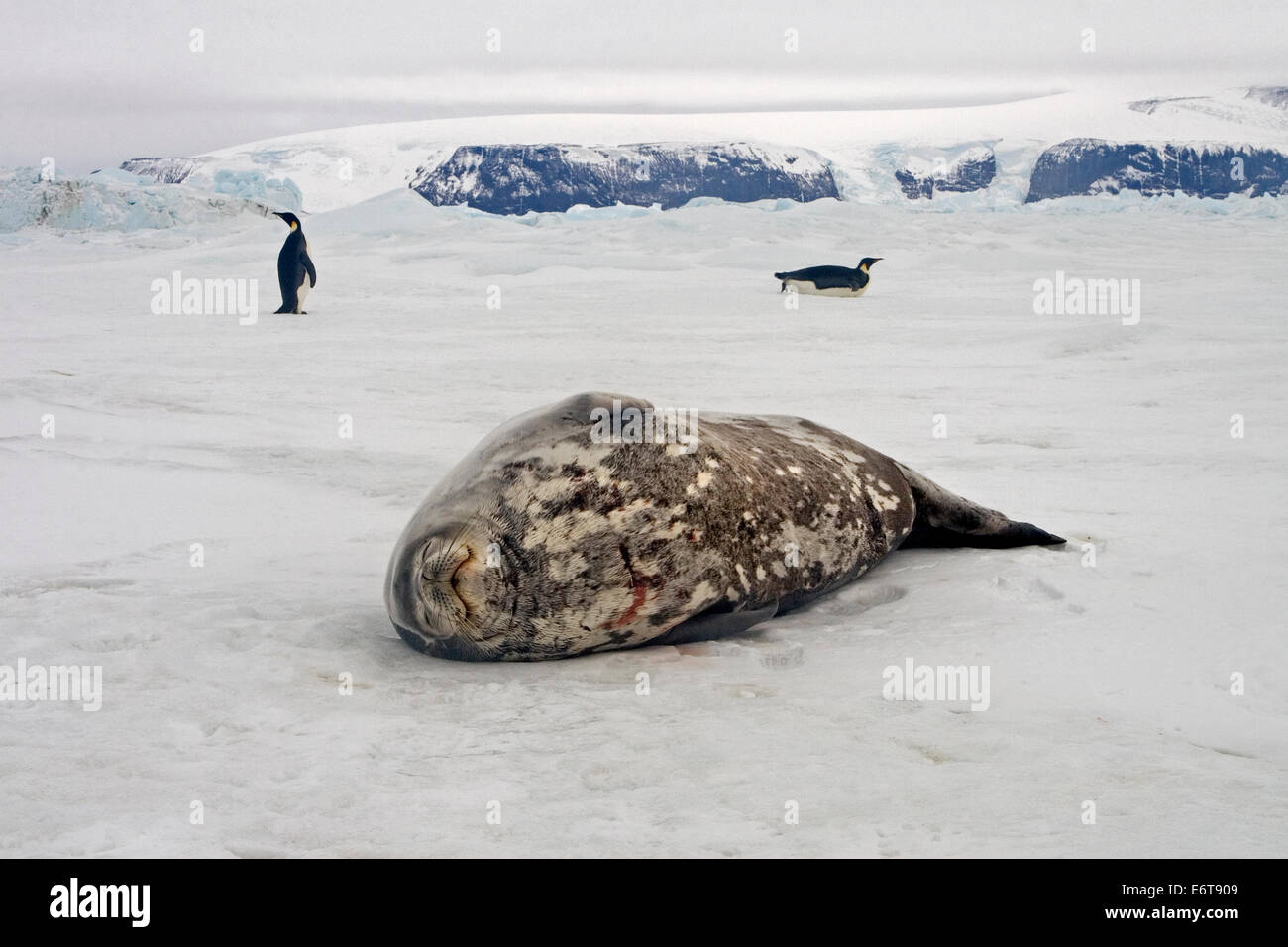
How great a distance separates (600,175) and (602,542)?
2691 inches

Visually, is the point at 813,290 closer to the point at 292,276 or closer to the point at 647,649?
the point at 292,276

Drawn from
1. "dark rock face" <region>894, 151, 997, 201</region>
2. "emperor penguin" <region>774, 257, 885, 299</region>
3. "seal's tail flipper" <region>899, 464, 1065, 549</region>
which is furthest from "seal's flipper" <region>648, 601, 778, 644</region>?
"dark rock face" <region>894, 151, 997, 201</region>

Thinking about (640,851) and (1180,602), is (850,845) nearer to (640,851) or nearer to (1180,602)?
(640,851)

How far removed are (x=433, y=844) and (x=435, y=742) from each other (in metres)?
0.51

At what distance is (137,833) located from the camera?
204 cm

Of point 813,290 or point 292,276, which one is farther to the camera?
point 813,290

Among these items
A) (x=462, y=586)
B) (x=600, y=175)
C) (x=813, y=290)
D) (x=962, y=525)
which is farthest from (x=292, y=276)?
(x=600, y=175)

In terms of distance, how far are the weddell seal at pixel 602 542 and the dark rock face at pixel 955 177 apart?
53.8 meters

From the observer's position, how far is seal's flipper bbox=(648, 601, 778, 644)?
3271 millimetres

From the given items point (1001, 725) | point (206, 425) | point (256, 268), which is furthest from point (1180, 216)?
point (1001, 725)

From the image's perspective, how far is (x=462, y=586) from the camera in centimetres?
306

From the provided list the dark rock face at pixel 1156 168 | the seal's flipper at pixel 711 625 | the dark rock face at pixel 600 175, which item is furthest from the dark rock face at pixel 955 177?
the seal's flipper at pixel 711 625

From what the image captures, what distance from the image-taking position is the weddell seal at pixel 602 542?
3092 millimetres

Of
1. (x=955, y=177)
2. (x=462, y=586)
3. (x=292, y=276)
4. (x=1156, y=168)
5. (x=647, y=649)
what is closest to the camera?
(x=462, y=586)
